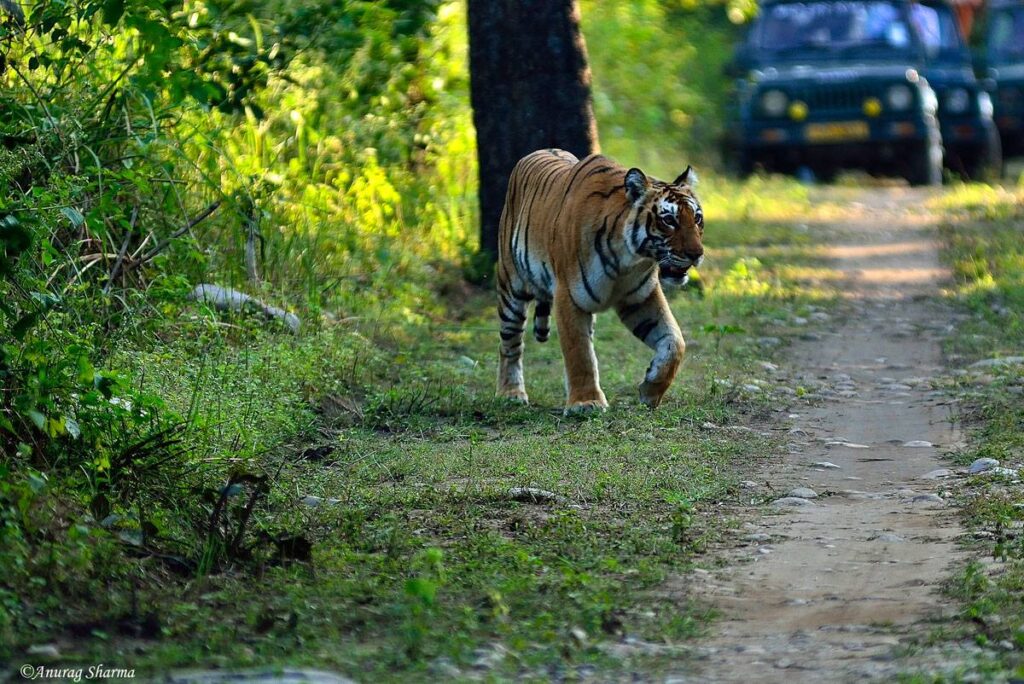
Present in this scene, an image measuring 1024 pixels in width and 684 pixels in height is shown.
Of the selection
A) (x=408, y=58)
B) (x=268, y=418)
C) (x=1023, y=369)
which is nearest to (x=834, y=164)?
(x=408, y=58)

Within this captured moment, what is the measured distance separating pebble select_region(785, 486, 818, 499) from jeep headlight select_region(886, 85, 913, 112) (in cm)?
1121

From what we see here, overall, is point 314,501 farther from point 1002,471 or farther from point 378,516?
point 1002,471

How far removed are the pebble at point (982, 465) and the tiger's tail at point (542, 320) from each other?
107 inches

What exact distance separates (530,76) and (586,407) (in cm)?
379

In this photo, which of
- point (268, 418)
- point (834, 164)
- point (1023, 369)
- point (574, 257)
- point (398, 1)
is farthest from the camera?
point (834, 164)

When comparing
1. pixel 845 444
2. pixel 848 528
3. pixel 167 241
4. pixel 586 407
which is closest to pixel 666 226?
pixel 586 407

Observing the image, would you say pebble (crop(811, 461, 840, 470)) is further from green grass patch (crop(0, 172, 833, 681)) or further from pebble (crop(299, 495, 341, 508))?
pebble (crop(299, 495, 341, 508))

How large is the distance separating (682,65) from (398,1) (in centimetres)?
1439

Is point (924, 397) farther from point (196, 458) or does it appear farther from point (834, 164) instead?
point (834, 164)

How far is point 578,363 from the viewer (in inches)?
278

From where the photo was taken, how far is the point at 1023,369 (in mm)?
7621

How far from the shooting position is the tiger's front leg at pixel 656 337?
→ 704 cm

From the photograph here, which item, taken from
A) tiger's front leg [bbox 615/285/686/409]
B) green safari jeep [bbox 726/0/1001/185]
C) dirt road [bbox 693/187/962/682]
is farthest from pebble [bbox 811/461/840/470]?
green safari jeep [bbox 726/0/1001/185]

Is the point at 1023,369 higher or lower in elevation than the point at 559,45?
lower
